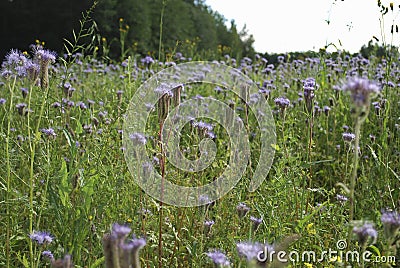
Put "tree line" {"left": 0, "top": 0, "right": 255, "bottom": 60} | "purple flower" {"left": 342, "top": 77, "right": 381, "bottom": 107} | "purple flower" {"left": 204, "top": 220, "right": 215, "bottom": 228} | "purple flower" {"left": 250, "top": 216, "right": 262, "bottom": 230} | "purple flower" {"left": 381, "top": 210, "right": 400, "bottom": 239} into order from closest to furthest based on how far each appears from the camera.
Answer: "purple flower" {"left": 342, "top": 77, "right": 381, "bottom": 107}
"purple flower" {"left": 381, "top": 210, "right": 400, "bottom": 239}
"purple flower" {"left": 250, "top": 216, "right": 262, "bottom": 230}
"purple flower" {"left": 204, "top": 220, "right": 215, "bottom": 228}
"tree line" {"left": 0, "top": 0, "right": 255, "bottom": 60}

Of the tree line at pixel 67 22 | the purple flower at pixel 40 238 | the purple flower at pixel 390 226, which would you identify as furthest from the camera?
the tree line at pixel 67 22

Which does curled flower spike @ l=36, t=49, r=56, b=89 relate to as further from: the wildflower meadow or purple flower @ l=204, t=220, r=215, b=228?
purple flower @ l=204, t=220, r=215, b=228

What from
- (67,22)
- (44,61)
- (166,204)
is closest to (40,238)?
(44,61)

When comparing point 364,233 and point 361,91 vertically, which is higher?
point 361,91

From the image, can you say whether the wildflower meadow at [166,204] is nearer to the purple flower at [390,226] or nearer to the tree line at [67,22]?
the purple flower at [390,226]

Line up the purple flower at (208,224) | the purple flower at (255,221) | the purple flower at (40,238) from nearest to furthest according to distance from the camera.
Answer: the purple flower at (40,238) < the purple flower at (255,221) < the purple flower at (208,224)

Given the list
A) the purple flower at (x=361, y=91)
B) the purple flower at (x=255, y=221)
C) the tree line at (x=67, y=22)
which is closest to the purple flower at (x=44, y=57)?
the purple flower at (x=255, y=221)

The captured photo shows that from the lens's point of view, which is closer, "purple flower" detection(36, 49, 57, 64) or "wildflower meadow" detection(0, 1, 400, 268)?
"wildflower meadow" detection(0, 1, 400, 268)

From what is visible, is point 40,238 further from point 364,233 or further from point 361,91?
point 361,91

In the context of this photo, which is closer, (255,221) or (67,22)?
(255,221)

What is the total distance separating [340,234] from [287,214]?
0.31 m

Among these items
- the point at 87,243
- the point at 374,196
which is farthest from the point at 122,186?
the point at 374,196

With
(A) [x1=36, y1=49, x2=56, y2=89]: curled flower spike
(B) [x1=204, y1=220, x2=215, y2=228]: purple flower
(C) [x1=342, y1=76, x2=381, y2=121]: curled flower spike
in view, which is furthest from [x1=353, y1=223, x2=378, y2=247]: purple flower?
(A) [x1=36, y1=49, x2=56, y2=89]: curled flower spike

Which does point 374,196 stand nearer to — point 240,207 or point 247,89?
point 247,89
